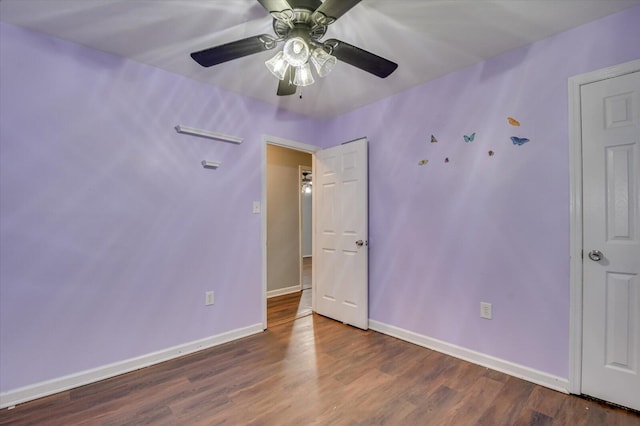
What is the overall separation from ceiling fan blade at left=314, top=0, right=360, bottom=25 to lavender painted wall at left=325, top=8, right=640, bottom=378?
1.61 meters

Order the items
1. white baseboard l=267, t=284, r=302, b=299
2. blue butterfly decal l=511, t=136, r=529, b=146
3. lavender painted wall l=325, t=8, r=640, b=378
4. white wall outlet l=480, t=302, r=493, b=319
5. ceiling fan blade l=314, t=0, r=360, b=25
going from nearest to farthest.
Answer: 1. ceiling fan blade l=314, t=0, r=360, b=25
2. lavender painted wall l=325, t=8, r=640, b=378
3. blue butterfly decal l=511, t=136, r=529, b=146
4. white wall outlet l=480, t=302, r=493, b=319
5. white baseboard l=267, t=284, r=302, b=299

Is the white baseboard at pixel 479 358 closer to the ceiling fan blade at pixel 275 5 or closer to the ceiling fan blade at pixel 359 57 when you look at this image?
the ceiling fan blade at pixel 359 57

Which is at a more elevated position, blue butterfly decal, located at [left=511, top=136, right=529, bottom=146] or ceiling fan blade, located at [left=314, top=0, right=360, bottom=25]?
ceiling fan blade, located at [left=314, top=0, right=360, bottom=25]

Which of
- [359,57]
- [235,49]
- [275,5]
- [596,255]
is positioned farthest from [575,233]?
[235,49]

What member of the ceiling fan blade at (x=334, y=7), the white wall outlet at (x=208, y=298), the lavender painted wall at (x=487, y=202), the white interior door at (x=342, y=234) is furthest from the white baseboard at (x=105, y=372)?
the ceiling fan blade at (x=334, y=7)

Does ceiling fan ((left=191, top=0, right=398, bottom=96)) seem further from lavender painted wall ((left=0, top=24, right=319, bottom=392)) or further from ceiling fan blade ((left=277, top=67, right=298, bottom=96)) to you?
lavender painted wall ((left=0, top=24, right=319, bottom=392))

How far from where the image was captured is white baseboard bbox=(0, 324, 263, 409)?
6.21 ft

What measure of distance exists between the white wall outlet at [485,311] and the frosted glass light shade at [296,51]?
223cm


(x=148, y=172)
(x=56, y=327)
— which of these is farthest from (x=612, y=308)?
(x=56, y=327)

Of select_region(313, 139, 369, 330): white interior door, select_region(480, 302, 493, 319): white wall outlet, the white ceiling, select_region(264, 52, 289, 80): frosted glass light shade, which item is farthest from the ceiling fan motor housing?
select_region(480, 302, 493, 319): white wall outlet

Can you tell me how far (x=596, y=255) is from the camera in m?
1.89

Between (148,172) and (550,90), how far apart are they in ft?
10.3

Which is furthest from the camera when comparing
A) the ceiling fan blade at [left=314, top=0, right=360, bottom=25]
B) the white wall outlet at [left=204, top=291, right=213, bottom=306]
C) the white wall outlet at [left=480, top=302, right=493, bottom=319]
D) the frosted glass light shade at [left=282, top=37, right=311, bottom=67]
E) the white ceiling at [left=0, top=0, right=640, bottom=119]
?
the white wall outlet at [left=204, top=291, right=213, bottom=306]

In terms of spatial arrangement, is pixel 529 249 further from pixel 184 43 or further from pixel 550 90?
pixel 184 43
